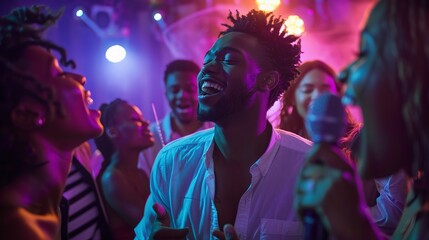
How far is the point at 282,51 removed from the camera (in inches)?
122

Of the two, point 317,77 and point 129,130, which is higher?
point 317,77

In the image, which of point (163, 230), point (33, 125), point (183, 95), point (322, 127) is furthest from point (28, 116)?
point (183, 95)

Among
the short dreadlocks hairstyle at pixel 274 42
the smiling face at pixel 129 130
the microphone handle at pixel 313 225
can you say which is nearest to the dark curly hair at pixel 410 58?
the microphone handle at pixel 313 225

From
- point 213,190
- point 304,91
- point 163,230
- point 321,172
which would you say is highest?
point 304,91

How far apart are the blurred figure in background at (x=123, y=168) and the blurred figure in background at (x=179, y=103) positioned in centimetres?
68

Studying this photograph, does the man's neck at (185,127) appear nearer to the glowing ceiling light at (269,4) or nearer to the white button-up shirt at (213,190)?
the glowing ceiling light at (269,4)

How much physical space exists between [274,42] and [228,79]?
43 cm

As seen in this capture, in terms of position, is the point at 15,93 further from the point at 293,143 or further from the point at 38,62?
the point at 293,143

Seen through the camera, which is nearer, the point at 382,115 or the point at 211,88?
the point at 382,115

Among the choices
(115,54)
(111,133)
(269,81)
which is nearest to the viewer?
(269,81)

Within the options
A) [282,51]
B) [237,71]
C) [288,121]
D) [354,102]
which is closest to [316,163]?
[354,102]

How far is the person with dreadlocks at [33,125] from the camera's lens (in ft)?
6.09

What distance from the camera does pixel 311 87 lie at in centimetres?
444

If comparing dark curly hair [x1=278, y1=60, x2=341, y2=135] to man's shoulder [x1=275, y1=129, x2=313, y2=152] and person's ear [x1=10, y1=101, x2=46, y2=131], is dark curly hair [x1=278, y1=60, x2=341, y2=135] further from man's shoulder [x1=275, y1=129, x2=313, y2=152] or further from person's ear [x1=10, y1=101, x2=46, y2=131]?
person's ear [x1=10, y1=101, x2=46, y2=131]
